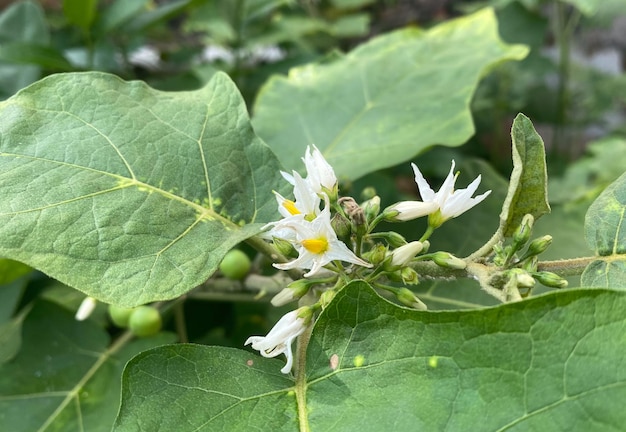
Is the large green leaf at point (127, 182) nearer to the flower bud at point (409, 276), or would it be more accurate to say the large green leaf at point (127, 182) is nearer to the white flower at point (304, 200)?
the white flower at point (304, 200)

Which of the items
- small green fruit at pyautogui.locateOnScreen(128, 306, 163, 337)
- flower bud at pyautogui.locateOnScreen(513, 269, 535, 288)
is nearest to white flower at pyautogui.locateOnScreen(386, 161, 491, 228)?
flower bud at pyautogui.locateOnScreen(513, 269, 535, 288)

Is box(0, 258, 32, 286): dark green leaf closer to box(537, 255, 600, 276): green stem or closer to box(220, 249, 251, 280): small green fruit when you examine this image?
box(220, 249, 251, 280): small green fruit

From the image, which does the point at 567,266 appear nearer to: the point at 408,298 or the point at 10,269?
the point at 408,298

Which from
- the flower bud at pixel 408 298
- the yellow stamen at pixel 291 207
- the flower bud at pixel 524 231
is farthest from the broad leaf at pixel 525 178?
the yellow stamen at pixel 291 207

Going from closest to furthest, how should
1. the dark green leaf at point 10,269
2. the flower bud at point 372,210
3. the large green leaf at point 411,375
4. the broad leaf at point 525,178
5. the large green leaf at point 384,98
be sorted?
the large green leaf at point 411,375 → the broad leaf at point 525,178 → the flower bud at point 372,210 → the dark green leaf at point 10,269 → the large green leaf at point 384,98

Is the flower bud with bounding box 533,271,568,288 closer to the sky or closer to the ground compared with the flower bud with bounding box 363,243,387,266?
closer to the sky

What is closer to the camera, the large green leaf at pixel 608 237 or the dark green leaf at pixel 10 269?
the large green leaf at pixel 608 237

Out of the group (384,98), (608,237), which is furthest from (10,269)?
(608,237)

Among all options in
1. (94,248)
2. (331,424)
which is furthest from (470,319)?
(94,248)
